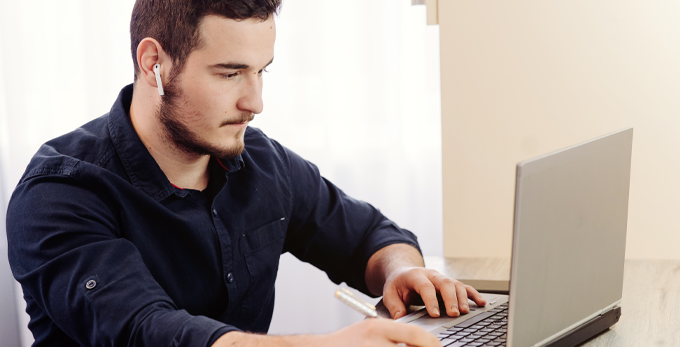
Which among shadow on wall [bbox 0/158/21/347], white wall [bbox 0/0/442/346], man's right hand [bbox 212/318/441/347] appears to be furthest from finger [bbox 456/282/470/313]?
shadow on wall [bbox 0/158/21/347]

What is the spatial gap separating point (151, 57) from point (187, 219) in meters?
0.27

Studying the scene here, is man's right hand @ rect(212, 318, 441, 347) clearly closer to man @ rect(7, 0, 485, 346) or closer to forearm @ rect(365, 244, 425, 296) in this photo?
man @ rect(7, 0, 485, 346)

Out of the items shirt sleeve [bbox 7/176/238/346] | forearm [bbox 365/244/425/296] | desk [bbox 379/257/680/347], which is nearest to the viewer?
shirt sleeve [bbox 7/176/238/346]

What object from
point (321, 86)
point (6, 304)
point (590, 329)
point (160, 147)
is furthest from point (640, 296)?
point (6, 304)

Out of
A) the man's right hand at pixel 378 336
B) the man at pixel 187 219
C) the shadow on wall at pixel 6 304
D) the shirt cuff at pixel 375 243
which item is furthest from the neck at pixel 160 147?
the shadow on wall at pixel 6 304

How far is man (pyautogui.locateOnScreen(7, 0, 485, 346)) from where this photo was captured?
0.80 meters

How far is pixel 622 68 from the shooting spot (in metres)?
1.46

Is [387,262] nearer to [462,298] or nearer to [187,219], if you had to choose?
[462,298]

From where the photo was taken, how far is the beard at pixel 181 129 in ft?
3.37

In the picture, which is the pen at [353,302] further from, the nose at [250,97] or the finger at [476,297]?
the nose at [250,97]

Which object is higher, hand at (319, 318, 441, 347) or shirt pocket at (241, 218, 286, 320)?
hand at (319, 318, 441, 347)

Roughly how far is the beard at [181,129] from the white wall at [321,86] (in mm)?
965

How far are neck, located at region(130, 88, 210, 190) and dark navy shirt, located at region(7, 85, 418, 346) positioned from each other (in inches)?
1.1

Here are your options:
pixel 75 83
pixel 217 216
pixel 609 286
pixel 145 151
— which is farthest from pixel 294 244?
pixel 75 83
